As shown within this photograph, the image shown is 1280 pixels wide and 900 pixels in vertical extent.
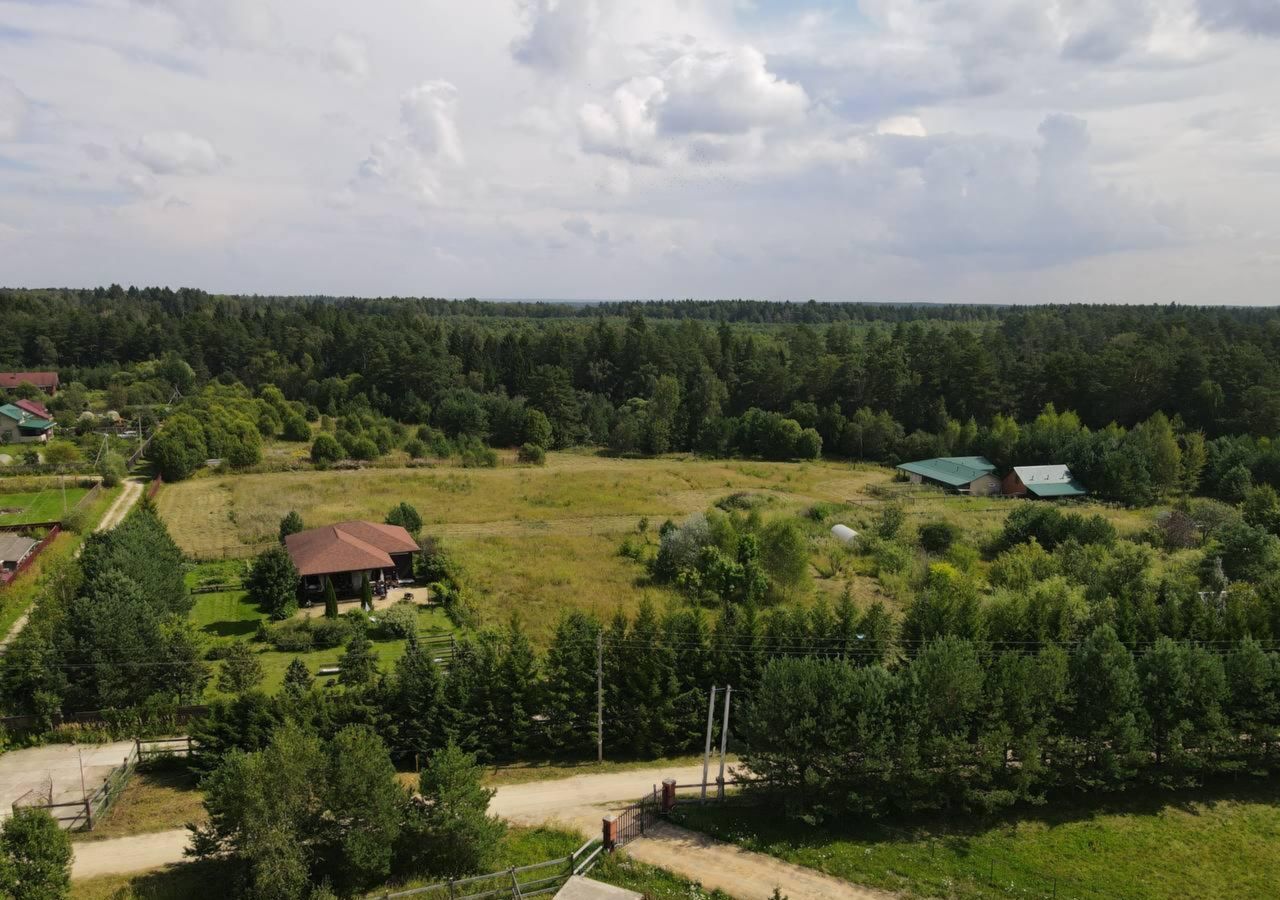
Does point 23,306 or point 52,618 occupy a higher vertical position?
→ point 23,306

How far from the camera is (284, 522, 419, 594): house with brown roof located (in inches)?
1300

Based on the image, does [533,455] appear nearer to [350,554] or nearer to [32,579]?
[350,554]

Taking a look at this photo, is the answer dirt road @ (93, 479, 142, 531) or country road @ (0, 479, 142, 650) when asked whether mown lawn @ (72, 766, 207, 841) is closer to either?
country road @ (0, 479, 142, 650)

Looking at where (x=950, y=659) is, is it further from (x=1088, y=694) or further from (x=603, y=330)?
(x=603, y=330)

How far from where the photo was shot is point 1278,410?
205 feet

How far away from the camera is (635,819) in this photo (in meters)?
19.1

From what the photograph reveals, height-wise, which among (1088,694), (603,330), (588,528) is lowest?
(588,528)

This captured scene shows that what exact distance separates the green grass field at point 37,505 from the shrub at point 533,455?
1193 inches

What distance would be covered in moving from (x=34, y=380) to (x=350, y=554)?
69.1 meters

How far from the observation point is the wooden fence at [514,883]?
627 inches

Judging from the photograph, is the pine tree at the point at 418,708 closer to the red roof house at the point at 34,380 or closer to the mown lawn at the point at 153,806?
the mown lawn at the point at 153,806

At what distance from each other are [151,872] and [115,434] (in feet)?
198

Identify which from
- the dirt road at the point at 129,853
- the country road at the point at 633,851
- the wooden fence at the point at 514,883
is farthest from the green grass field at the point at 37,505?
the wooden fence at the point at 514,883

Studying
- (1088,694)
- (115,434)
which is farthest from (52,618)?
(115,434)
